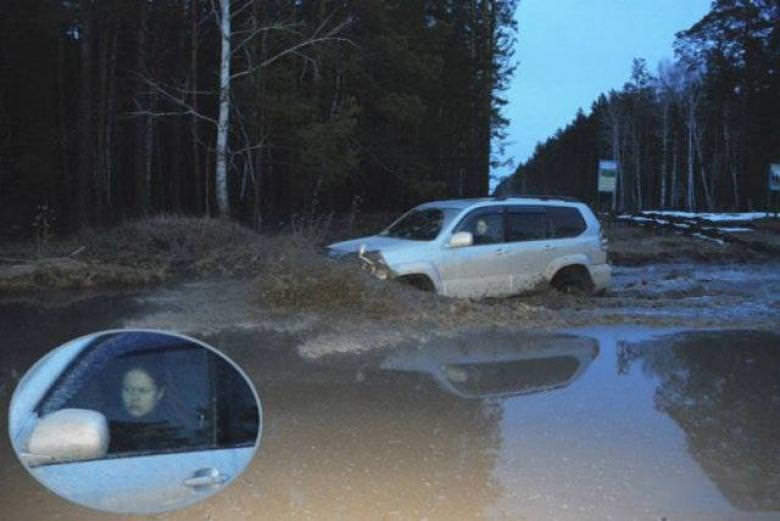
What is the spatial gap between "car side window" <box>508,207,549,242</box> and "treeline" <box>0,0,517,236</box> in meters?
8.94

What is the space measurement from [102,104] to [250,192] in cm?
653

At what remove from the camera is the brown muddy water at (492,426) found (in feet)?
14.8

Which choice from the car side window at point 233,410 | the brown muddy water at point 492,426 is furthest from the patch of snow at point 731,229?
the car side window at point 233,410

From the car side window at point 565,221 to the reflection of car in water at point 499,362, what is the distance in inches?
151

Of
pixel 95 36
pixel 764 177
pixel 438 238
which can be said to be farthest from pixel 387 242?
pixel 764 177

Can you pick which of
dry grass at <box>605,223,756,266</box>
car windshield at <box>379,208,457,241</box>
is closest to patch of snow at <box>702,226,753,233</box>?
dry grass at <box>605,223,756,266</box>

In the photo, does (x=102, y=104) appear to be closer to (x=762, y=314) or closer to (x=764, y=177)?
(x=762, y=314)

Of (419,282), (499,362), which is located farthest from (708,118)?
(499,362)

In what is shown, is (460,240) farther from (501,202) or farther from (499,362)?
(499,362)

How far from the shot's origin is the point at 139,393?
2582 millimetres

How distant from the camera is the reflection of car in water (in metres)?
7.16

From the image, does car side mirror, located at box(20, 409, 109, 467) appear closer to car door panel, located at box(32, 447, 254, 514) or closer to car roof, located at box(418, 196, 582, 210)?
car door panel, located at box(32, 447, 254, 514)

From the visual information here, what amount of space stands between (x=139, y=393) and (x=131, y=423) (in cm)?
11

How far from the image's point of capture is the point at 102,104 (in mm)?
30500
